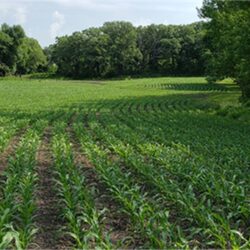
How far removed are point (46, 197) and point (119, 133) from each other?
Answer: 8.73 m

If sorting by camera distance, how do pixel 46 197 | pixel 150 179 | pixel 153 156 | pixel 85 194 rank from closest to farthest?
pixel 85 194 < pixel 46 197 < pixel 150 179 < pixel 153 156

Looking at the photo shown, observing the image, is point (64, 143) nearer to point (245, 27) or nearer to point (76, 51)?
point (245, 27)

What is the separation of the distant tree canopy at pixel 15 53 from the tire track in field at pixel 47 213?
320 feet

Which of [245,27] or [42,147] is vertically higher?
[245,27]

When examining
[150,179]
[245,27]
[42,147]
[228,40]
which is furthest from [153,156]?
[228,40]

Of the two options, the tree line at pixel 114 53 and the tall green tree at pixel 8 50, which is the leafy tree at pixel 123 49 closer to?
the tree line at pixel 114 53

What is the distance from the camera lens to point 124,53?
108 metres

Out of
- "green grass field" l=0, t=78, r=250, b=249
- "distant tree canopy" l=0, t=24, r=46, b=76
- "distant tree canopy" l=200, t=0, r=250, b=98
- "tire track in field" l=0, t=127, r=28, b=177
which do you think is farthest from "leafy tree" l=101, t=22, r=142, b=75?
"green grass field" l=0, t=78, r=250, b=249

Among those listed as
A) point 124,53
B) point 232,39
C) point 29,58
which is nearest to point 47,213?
point 232,39

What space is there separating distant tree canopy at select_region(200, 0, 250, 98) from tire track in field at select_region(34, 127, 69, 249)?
46.7 feet

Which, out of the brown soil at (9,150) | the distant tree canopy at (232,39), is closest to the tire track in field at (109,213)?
the brown soil at (9,150)

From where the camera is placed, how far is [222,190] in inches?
321

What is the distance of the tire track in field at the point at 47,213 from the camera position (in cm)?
Result: 620

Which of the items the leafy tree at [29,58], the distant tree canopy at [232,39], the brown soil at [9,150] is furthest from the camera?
the leafy tree at [29,58]
